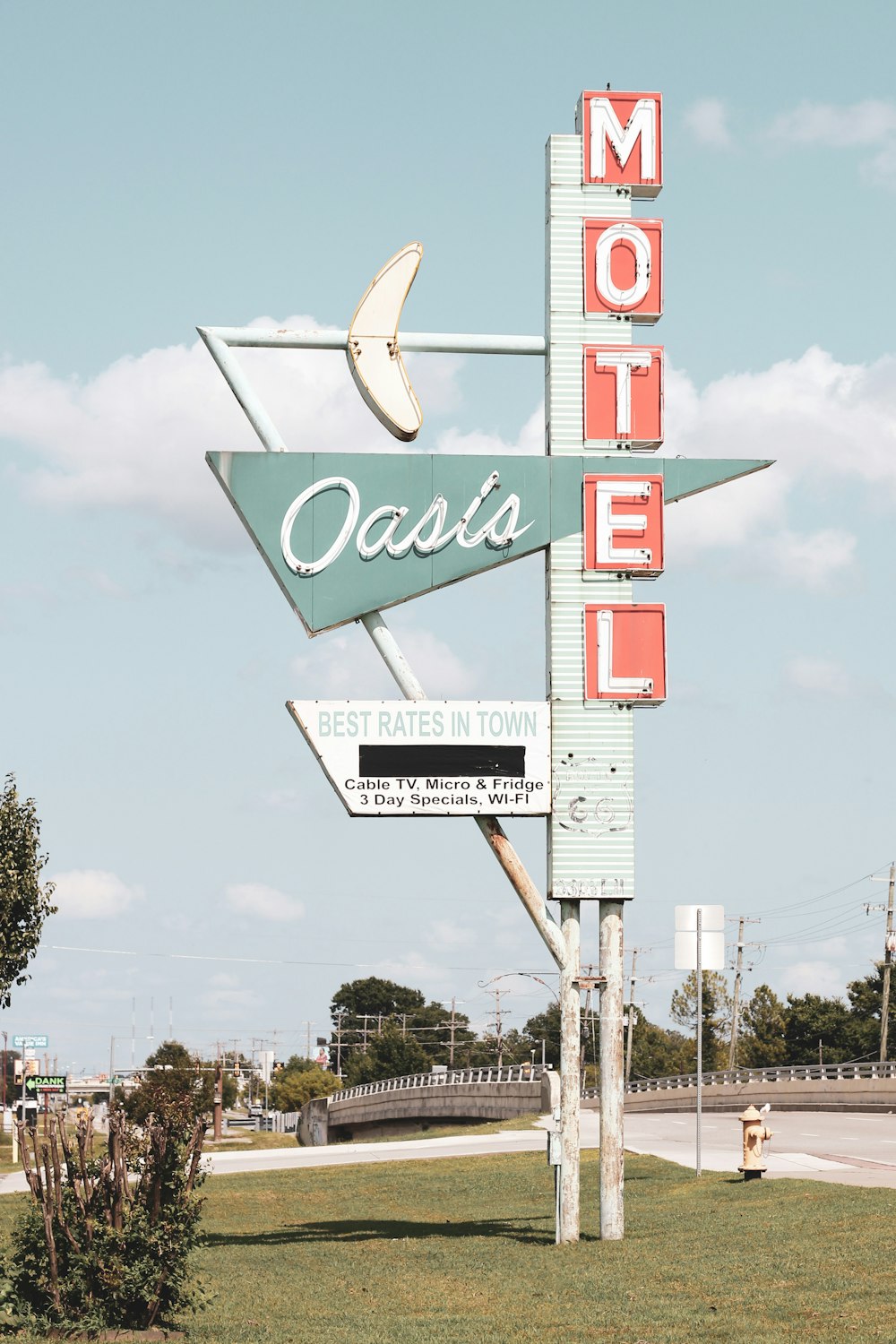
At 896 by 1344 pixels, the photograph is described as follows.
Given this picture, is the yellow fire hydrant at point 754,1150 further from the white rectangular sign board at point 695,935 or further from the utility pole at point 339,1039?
the utility pole at point 339,1039

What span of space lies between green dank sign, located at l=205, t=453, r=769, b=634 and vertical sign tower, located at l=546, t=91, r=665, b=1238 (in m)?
0.49

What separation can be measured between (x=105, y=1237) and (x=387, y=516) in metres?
10.5

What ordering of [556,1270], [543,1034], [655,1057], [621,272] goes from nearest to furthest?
[556,1270]
[621,272]
[655,1057]
[543,1034]

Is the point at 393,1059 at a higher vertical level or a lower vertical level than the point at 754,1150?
lower

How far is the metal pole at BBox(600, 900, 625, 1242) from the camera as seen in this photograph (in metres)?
20.6

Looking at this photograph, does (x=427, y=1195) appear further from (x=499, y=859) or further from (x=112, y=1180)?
(x=112, y=1180)

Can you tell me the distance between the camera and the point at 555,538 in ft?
71.7

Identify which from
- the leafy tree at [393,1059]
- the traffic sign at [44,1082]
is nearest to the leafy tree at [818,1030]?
the leafy tree at [393,1059]

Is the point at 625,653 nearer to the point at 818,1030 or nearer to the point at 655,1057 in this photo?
the point at 818,1030

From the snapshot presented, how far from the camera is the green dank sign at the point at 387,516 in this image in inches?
846

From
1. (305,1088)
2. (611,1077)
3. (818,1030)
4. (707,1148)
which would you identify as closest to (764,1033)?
(818,1030)

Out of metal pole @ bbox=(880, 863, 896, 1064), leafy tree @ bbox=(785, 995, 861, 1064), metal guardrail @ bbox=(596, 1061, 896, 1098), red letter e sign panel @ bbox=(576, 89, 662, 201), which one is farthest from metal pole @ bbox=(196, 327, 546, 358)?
leafy tree @ bbox=(785, 995, 861, 1064)

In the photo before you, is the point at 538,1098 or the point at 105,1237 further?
the point at 538,1098

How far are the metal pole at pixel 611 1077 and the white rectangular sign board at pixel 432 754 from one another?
1827 mm
